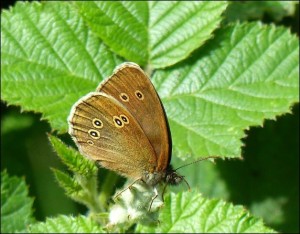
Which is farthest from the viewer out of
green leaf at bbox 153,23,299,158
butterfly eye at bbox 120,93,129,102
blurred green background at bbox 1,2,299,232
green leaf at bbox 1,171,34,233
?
blurred green background at bbox 1,2,299,232

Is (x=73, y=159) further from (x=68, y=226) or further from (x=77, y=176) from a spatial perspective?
(x=68, y=226)

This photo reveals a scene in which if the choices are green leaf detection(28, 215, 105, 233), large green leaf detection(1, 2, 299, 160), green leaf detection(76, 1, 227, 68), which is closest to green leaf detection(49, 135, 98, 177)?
green leaf detection(28, 215, 105, 233)

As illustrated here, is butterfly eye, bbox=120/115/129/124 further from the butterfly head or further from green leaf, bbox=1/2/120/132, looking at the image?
green leaf, bbox=1/2/120/132

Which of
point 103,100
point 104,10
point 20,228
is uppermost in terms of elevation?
point 104,10

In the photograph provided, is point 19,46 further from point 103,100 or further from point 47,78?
point 103,100

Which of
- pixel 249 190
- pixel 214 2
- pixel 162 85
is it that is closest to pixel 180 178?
pixel 162 85

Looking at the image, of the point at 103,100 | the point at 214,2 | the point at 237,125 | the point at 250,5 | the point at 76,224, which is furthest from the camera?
the point at 250,5
